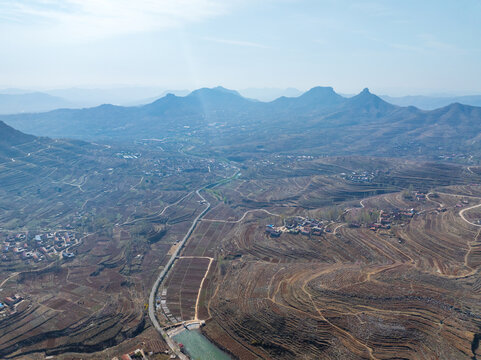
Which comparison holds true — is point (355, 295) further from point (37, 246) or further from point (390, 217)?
point (37, 246)

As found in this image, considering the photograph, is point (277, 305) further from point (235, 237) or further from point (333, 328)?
point (235, 237)

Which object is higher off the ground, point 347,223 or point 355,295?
point 355,295

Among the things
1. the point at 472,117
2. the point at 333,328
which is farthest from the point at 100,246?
the point at 472,117

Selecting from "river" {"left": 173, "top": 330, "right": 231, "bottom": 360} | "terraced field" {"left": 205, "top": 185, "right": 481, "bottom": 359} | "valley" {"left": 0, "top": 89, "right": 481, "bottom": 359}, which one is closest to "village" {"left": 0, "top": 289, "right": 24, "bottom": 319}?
"valley" {"left": 0, "top": 89, "right": 481, "bottom": 359}

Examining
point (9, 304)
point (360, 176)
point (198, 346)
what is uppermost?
point (360, 176)

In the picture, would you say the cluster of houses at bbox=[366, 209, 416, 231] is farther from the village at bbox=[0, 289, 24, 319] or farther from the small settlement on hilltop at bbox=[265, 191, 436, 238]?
the village at bbox=[0, 289, 24, 319]

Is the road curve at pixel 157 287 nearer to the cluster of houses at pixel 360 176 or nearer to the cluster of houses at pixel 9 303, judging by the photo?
the cluster of houses at pixel 9 303

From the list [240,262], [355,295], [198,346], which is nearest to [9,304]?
[198,346]
